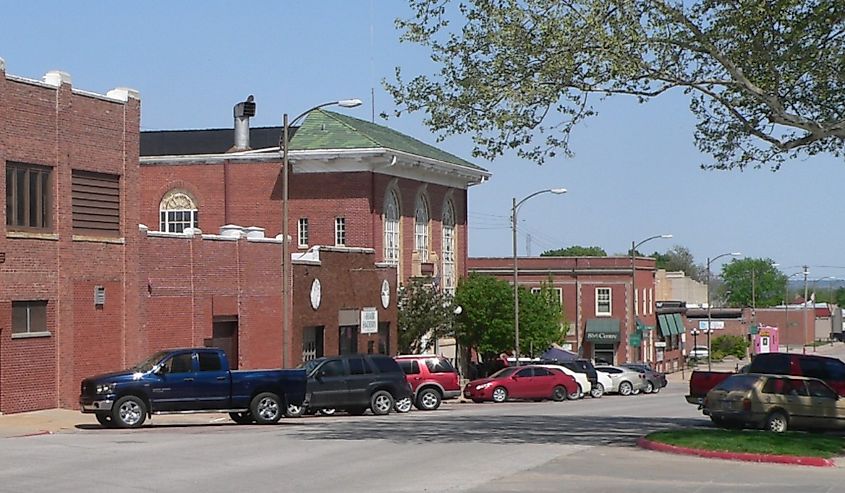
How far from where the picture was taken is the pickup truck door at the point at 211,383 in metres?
30.1

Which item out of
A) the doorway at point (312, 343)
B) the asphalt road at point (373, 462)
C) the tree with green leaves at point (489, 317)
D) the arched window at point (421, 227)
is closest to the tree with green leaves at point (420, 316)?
the arched window at point (421, 227)

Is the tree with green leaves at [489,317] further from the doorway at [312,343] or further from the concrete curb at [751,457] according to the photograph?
the concrete curb at [751,457]

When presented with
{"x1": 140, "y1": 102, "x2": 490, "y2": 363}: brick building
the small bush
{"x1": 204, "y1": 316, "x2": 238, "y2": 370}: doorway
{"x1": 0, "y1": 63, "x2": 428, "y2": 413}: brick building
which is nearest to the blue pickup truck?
{"x1": 0, "y1": 63, "x2": 428, "y2": 413}: brick building

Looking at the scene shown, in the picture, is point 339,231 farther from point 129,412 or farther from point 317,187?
point 129,412

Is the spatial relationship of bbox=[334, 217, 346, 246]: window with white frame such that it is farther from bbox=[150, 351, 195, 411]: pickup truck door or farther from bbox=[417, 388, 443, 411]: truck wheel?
bbox=[150, 351, 195, 411]: pickup truck door

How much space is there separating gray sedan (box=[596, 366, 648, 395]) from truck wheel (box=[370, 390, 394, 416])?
78.3ft

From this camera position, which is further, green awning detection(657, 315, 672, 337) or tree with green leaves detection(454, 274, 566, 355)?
green awning detection(657, 315, 672, 337)

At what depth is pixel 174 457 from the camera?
21562 millimetres

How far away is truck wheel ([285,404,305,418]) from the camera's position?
32263 millimetres

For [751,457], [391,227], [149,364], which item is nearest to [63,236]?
[149,364]

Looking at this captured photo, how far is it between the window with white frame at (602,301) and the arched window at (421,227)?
89.6ft

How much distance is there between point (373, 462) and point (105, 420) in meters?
10.7

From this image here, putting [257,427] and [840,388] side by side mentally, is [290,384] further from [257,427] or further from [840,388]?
[840,388]

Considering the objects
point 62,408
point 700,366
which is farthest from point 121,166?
point 700,366
